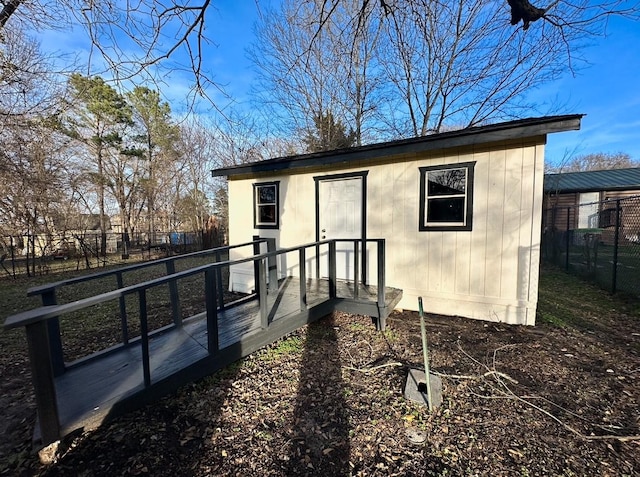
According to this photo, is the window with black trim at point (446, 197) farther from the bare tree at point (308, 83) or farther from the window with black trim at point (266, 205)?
the bare tree at point (308, 83)

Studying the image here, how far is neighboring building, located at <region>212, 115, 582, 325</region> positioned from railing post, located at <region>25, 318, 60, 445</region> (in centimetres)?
424

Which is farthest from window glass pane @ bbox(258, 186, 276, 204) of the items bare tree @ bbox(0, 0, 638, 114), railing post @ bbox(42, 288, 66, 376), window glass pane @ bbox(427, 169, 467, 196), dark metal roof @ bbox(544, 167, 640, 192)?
dark metal roof @ bbox(544, 167, 640, 192)

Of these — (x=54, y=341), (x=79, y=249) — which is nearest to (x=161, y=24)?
(x=54, y=341)

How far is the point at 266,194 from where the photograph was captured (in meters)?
6.29

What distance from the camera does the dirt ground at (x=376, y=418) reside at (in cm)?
185

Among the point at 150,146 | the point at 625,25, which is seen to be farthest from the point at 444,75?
A: the point at 150,146

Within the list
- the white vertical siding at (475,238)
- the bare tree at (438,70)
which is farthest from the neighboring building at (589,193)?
the white vertical siding at (475,238)

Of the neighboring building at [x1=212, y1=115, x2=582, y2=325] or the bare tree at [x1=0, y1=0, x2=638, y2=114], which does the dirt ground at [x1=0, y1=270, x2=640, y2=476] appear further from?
the bare tree at [x1=0, y1=0, x2=638, y2=114]

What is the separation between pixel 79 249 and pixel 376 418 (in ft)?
47.3

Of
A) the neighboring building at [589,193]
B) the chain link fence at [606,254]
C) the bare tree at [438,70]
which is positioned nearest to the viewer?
the chain link fence at [606,254]

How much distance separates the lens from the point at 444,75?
1223cm

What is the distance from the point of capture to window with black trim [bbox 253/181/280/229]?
6.14m

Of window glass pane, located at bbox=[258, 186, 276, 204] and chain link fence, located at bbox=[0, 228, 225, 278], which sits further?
chain link fence, located at bbox=[0, 228, 225, 278]

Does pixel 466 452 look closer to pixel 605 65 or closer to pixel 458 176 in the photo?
pixel 458 176
